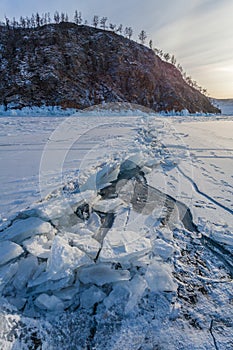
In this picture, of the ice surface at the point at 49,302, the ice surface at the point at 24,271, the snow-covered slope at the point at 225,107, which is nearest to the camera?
the ice surface at the point at 49,302

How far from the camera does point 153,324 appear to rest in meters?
1.28

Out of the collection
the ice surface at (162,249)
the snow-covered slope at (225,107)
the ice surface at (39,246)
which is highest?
the snow-covered slope at (225,107)

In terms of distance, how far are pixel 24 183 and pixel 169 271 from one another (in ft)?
6.27

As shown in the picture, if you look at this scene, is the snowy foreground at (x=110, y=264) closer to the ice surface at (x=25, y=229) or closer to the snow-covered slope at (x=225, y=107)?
the ice surface at (x=25, y=229)

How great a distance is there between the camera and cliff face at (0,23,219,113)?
23406mm

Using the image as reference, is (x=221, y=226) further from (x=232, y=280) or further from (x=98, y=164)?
(x=98, y=164)

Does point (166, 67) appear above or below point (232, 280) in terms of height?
above

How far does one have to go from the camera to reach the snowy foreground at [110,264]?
1.24 m

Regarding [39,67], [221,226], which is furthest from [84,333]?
[39,67]

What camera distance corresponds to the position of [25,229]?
A: 1774 mm

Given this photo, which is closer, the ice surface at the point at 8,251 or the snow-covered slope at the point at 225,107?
the ice surface at the point at 8,251

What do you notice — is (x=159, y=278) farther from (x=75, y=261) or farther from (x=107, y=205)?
(x=107, y=205)

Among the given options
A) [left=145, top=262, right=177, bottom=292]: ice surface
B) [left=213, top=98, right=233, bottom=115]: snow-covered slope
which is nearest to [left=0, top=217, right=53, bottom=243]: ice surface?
[left=145, top=262, right=177, bottom=292]: ice surface

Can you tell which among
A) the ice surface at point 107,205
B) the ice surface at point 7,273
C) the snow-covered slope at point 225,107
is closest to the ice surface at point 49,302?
the ice surface at point 7,273
